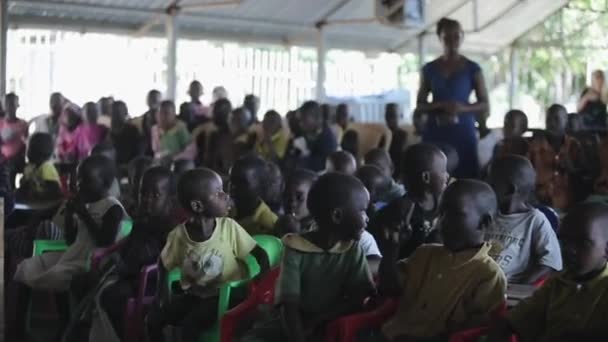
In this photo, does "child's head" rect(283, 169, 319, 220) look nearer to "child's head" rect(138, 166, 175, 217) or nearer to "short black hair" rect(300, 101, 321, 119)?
"child's head" rect(138, 166, 175, 217)

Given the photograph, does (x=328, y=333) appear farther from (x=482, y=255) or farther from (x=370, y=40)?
(x=370, y=40)

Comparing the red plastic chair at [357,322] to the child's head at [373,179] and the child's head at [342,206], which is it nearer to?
the child's head at [342,206]

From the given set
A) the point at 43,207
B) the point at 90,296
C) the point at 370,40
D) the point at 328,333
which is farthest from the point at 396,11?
the point at 328,333

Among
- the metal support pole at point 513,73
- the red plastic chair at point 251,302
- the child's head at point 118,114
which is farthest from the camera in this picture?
the metal support pole at point 513,73

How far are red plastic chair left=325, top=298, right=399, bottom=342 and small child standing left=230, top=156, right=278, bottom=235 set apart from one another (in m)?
1.39

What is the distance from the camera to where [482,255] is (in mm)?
3324

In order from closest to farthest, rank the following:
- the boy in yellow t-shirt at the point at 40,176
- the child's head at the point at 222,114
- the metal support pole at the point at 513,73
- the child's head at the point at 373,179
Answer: the child's head at the point at 373,179
the boy in yellow t-shirt at the point at 40,176
the child's head at the point at 222,114
the metal support pole at the point at 513,73

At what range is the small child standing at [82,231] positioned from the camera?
504 cm

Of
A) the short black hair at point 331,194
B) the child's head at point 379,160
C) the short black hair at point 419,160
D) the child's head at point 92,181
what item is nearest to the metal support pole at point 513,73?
the child's head at point 379,160

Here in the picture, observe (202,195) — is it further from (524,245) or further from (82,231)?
(524,245)

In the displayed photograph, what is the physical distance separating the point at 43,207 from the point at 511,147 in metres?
3.44

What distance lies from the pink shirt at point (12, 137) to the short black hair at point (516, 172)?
6.03 m

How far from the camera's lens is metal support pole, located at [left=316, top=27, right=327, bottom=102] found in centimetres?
1371

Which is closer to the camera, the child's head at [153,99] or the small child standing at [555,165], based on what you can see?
the small child standing at [555,165]
